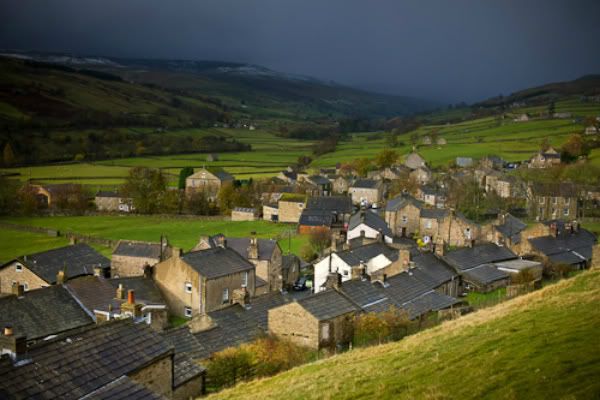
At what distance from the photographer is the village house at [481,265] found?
49062mm

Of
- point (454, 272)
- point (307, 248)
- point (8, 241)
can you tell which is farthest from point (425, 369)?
point (8, 241)

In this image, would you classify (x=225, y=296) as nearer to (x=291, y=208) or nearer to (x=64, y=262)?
(x=64, y=262)

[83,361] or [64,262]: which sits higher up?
[83,361]

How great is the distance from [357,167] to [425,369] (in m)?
110

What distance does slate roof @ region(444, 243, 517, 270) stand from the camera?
168ft

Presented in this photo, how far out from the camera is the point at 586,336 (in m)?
17.1

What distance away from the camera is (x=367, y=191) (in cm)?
10606

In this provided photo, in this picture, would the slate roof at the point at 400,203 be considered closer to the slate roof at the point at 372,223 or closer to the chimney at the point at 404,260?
the slate roof at the point at 372,223

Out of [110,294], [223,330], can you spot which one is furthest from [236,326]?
[110,294]

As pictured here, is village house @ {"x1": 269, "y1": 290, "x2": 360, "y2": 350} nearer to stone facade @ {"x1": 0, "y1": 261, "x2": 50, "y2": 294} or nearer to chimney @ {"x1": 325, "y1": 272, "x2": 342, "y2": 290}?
chimney @ {"x1": 325, "y1": 272, "x2": 342, "y2": 290}

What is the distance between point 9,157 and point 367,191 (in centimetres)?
7170

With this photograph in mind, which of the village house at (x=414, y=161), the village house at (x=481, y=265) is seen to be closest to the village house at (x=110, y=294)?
the village house at (x=481, y=265)

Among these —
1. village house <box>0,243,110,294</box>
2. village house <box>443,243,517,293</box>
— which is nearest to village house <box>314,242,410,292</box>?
village house <box>443,243,517,293</box>

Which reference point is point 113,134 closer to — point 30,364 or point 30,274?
point 30,274
